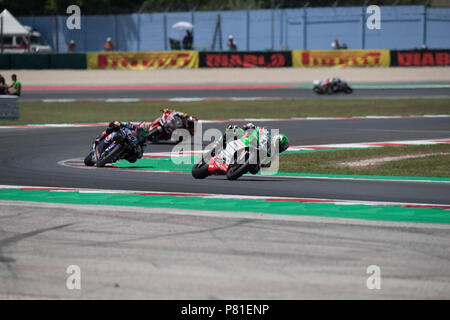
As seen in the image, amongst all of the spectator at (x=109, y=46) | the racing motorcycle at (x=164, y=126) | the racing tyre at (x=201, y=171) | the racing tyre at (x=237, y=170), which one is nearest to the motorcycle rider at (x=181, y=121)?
the racing motorcycle at (x=164, y=126)

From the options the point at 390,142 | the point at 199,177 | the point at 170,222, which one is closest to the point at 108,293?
the point at 170,222

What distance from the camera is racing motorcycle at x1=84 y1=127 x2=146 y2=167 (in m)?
12.6

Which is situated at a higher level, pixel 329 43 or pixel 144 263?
pixel 329 43

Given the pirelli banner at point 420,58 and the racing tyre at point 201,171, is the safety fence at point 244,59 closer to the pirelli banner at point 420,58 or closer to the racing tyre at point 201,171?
the pirelli banner at point 420,58

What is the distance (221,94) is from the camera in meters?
31.4

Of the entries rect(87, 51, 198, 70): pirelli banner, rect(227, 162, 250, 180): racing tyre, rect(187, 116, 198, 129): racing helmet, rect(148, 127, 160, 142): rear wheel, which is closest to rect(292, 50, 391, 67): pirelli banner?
rect(87, 51, 198, 70): pirelli banner

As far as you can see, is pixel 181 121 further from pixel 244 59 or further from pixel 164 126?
pixel 244 59

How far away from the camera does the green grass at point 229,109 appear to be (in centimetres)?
2277

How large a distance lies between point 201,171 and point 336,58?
85.7 ft

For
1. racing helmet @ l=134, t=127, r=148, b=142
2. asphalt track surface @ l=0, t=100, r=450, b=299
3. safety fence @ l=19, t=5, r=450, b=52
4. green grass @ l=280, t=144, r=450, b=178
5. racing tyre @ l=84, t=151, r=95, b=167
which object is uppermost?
safety fence @ l=19, t=5, r=450, b=52

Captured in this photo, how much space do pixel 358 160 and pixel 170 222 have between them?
6.44m

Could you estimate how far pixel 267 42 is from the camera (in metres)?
41.0

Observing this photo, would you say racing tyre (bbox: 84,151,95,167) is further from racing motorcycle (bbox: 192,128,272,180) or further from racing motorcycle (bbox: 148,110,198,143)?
racing motorcycle (bbox: 148,110,198,143)

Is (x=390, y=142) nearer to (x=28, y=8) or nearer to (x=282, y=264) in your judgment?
(x=282, y=264)
